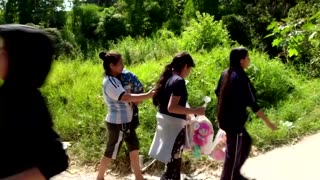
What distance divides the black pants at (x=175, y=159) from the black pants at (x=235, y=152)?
1.46 feet

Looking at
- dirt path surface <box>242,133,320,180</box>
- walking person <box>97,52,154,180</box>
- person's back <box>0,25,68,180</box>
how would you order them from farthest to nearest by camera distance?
1. dirt path surface <box>242,133,320,180</box>
2. walking person <box>97,52,154,180</box>
3. person's back <box>0,25,68,180</box>

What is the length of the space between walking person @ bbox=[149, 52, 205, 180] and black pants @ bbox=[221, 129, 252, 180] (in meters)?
0.40

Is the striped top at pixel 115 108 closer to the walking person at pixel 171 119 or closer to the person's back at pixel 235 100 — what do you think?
the walking person at pixel 171 119

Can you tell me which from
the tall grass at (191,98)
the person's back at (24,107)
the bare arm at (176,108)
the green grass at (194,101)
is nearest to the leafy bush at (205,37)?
the tall grass at (191,98)

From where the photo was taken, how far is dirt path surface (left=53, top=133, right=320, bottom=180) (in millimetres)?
6301

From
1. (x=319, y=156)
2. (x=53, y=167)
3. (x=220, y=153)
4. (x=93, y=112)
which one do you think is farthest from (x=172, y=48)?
(x=53, y=167)

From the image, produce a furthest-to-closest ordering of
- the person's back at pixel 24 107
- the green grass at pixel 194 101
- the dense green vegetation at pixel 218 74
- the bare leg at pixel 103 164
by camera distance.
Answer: the green grass at pixel 194 101 < the bare leg at pixel 103 164 < the dense green vegetation at pixel 218 74 < the person's back at pixel 24 107

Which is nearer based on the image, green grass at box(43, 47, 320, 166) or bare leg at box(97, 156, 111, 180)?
bare leg at box(97, 156, 111, 180)

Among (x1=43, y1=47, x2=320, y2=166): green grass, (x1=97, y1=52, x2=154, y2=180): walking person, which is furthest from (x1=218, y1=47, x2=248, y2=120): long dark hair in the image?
(x1=43, y1=47, x2=320, y2=166): green grass

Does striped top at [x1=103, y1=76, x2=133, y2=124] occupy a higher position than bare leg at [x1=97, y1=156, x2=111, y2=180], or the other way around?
striped top at [x1=103, y1=76, x2=133, y2=124]

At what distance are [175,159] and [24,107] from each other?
319 centimetres

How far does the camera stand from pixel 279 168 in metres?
6.57

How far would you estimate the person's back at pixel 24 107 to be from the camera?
1.87m

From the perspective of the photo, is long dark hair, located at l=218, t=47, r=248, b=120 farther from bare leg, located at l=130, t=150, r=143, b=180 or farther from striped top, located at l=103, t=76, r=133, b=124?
bare leg, located at l=130, t=150, r=143, b=180
